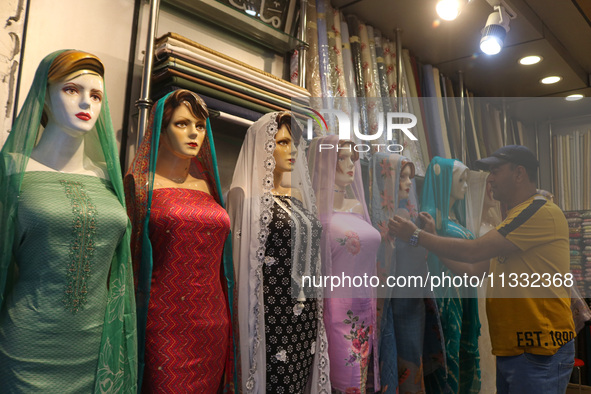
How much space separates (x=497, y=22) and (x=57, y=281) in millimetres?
2119

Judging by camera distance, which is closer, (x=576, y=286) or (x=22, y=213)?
(x=22, y=213)

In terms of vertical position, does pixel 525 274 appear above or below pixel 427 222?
below

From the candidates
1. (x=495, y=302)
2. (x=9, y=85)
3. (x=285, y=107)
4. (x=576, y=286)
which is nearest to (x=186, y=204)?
(x=9, y=85)

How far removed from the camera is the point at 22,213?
1037 mm

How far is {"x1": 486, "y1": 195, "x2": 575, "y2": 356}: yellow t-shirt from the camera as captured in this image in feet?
4.73

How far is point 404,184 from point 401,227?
0.59ft

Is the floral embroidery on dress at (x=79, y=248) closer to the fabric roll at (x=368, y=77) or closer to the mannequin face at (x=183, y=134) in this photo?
the mannequin face at (x=183, y=134)

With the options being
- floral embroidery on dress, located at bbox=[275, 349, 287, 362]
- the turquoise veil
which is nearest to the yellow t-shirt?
floral embroidery on dress, located at bbox=[275, 349, 287, 362]

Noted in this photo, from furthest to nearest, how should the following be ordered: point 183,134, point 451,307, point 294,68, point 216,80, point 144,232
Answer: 1. point 294,68
2. point 451,307
3. point 216,80
4. point 183,134
5. point 144,232

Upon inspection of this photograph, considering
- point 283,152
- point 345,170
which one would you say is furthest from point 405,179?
point 283,152

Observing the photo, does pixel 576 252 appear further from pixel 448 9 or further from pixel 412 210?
pixel 448 9

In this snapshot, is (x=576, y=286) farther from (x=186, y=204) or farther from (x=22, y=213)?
(x=22, y=213)

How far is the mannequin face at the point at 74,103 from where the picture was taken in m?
1.15

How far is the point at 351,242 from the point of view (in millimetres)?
1691
